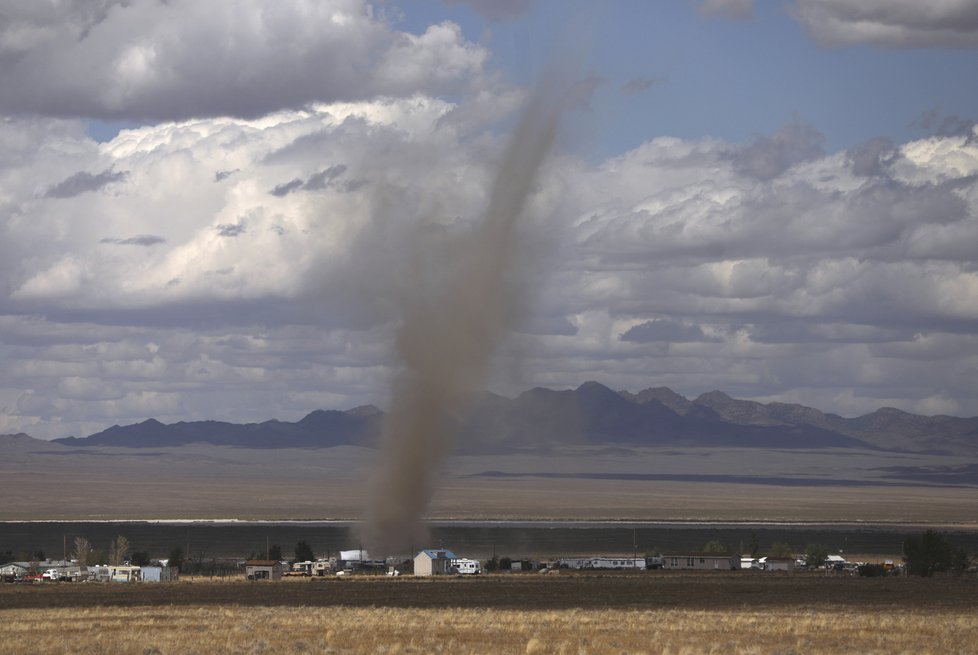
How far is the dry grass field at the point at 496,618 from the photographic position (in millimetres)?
40031

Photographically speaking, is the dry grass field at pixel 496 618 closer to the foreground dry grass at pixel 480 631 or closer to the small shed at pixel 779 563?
the foreground dry grass at pixel 480 631

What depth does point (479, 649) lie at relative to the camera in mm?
38531

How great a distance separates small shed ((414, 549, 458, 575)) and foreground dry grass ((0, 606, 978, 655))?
142 ft

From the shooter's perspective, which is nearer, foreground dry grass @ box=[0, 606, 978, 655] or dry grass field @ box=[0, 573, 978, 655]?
foreground dry grass @ box=[0, 606, 978, 655]

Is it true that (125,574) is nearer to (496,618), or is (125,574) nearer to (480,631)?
(496,618)

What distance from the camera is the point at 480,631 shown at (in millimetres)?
44375

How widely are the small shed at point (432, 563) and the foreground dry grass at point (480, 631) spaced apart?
43.4 meters

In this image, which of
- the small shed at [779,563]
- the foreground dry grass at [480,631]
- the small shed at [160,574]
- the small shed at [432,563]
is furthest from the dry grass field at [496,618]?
the small shed at [779,563]

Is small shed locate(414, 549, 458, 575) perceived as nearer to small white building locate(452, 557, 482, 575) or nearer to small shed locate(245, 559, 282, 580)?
small white building locate(452, 557, 482, 575)

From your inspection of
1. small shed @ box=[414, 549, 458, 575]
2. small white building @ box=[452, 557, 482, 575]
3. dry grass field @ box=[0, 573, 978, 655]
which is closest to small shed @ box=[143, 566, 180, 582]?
dry grass field @ box=[0, 573, 978, 655]

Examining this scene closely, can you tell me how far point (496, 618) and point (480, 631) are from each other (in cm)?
607

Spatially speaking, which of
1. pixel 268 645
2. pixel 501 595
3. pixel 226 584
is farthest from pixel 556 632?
pixel 226 584

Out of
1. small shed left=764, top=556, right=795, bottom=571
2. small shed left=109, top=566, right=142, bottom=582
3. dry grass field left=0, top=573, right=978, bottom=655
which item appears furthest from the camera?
small shed left=764, top=556, right=795, bottom=571

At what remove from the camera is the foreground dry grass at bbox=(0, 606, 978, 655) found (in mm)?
39281
